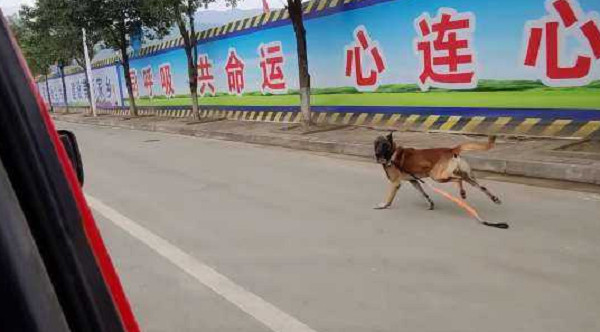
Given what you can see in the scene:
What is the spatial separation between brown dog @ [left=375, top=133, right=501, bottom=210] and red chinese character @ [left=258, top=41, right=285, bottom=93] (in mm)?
9445

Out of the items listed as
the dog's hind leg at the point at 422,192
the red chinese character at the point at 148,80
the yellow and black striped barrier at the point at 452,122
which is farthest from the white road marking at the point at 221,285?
the red chinese character at the point at 148,80

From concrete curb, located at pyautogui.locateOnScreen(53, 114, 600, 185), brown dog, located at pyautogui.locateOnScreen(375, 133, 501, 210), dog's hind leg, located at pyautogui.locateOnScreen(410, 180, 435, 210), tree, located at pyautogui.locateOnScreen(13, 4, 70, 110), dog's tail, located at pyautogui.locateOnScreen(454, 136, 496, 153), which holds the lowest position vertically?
concrete curb, located at pyautogui.locateOnScreen(53, 114, 600, 185)

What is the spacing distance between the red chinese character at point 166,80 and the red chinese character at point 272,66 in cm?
650

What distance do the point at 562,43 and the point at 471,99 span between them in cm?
182

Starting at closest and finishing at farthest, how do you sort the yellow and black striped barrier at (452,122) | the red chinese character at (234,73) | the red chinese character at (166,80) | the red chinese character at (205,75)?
1. the yellow and black striped barrier at (452,122)
2. the red chinese character at (234,73)
3. the red chinese character at (205,75)
4. the red chinese character at (166,80)

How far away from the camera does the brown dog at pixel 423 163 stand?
4.86 metres

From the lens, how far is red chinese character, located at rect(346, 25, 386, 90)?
443 inches

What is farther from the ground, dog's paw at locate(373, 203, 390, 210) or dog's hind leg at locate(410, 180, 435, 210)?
dog's hind leg at locate(410, 180, 435, 210)

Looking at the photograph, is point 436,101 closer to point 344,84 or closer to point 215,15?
point 344,84

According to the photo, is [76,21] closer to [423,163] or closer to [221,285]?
[423,163]

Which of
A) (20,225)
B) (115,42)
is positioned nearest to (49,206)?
(20,225)

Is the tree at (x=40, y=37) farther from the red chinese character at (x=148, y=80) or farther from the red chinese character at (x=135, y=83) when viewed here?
the red chinese character at (x=148, y=80)

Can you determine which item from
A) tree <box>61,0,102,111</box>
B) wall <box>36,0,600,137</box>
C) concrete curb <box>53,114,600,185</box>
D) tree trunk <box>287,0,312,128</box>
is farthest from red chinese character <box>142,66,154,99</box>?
tree trunk <box>287,0,312,128</box>

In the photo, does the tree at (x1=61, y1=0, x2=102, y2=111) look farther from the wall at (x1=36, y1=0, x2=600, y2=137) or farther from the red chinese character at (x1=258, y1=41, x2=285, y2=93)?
the red chinese character at (x1=258, y1=41, x2=285, y2=93)
